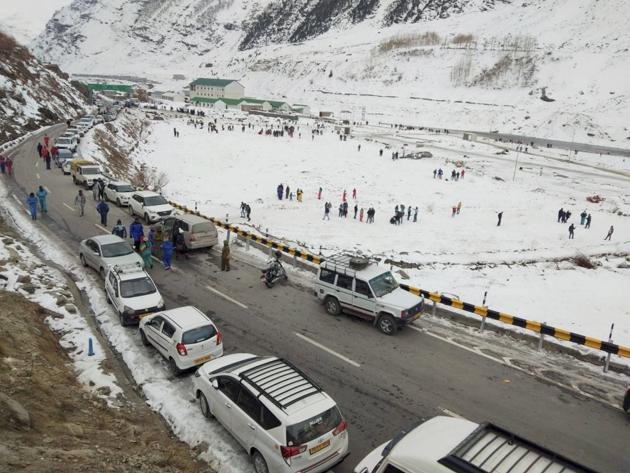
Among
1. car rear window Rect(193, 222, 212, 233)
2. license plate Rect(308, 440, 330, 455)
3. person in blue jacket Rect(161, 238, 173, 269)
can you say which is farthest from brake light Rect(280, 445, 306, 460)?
car rear window Rect(193, 222, 212, 233)

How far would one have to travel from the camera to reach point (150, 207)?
23.0m

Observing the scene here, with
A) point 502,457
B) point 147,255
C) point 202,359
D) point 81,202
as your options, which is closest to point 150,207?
point 81,202

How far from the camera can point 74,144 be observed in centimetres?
3784

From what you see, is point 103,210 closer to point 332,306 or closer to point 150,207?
point 150,207

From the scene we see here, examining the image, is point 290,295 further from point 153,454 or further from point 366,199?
point 366,199

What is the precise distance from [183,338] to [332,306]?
17.8ft

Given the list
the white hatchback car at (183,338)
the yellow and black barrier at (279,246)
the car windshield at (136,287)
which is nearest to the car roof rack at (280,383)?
the white hatchback car at (183,338)

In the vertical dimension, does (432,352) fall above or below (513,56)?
below

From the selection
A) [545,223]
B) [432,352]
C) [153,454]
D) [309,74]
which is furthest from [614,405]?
[309,74]

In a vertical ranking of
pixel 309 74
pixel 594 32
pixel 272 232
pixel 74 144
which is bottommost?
pixel 272 232

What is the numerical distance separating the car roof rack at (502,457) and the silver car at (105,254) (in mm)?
12670

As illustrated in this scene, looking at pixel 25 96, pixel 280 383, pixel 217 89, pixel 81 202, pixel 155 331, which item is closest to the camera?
pixel 280 383

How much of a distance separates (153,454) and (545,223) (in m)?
33.9

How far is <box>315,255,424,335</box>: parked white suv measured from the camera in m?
13.3
